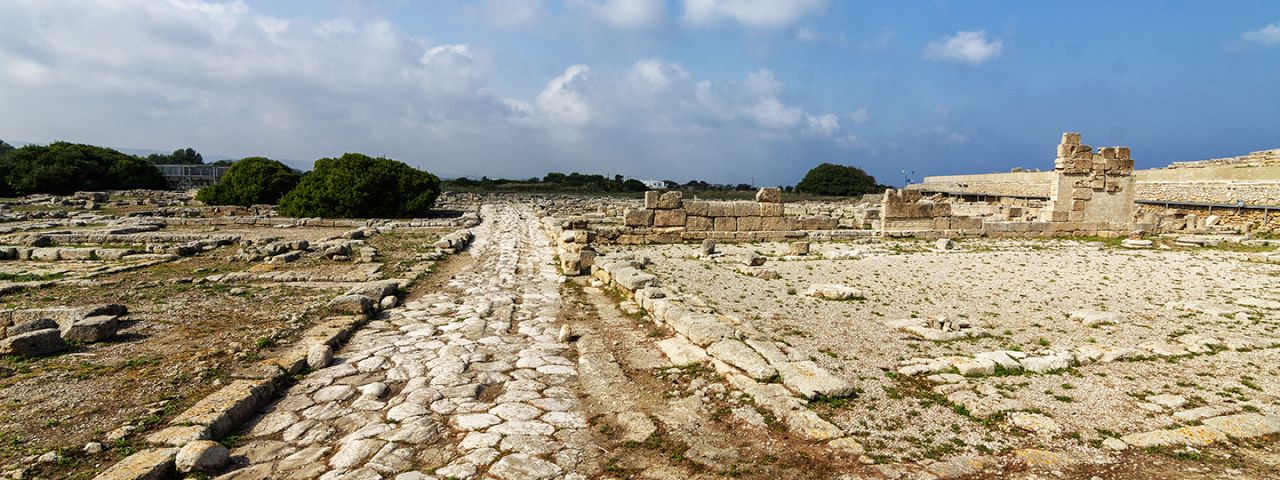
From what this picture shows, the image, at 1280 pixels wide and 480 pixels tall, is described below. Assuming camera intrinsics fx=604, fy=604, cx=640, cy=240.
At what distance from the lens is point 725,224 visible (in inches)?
703

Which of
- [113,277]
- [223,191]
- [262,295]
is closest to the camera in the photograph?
[262,295]

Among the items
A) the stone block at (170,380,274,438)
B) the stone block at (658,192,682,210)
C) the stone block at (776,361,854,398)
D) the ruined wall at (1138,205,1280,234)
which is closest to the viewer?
the stone block at (170,380,274,438)

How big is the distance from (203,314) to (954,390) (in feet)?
26.0

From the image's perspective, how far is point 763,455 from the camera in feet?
12.0

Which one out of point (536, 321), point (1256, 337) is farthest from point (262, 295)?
point (1256, 337)

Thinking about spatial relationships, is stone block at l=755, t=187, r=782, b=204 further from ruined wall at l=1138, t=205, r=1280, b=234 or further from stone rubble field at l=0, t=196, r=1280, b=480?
ruined wall at l=1138, t=205, r=1280, b=234

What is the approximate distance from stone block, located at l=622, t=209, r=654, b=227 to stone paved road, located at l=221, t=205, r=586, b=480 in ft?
31.6

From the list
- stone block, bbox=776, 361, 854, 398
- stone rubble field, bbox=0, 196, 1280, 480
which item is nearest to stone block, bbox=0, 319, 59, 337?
stone rubble field, bbox=0, 196, 1280, 480

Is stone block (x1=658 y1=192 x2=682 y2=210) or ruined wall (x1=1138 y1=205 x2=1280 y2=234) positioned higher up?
stone block (x1=658 y1=192 x2=682 y2=210)

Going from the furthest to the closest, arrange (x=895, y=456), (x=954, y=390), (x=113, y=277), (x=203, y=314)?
(x=113, y=277)
(x=203, y=314)
(x=954, y=390)
(x=895, y=456)

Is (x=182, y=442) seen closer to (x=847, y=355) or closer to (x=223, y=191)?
(x=847, y=355)

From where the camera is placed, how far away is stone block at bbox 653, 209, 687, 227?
56.8 ft

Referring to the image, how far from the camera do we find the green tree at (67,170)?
1484 inches

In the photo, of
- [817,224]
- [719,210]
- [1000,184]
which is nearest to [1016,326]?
[719,210]
